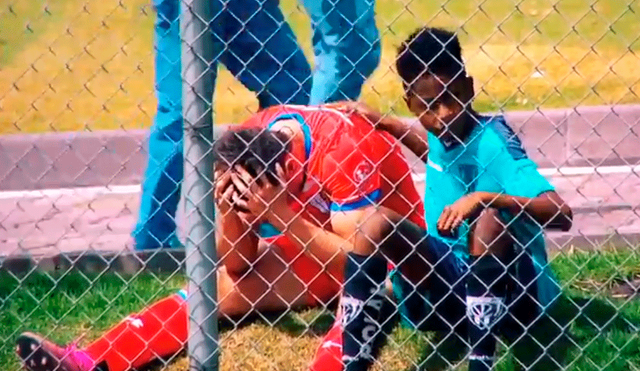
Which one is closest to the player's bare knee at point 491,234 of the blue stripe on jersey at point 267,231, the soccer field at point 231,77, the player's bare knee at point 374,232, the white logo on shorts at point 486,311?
the white logo on shorts at point 486,311

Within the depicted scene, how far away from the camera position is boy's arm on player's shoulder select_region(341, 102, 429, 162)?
11.6 feet

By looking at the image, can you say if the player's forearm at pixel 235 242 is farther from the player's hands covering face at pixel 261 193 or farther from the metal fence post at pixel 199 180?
the metal fence post at pixel 199 180

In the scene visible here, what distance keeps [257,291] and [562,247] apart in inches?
50.5

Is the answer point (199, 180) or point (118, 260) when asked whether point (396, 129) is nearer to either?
point (199, 180)

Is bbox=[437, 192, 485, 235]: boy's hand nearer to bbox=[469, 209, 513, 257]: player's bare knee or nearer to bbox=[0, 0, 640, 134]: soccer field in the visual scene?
bbox=[469, 209, 513, 257]: player's bare knee

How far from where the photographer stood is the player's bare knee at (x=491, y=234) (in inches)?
120

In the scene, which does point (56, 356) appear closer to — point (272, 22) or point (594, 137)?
point (272, 22)

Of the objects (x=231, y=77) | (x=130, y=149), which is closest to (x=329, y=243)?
(x=130, y=149)

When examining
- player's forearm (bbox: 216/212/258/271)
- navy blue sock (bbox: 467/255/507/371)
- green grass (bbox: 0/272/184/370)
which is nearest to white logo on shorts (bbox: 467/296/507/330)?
navy blue sock (bbox: 467/255/507/371)

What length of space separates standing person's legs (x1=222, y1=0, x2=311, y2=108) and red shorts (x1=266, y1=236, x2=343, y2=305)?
0.79 meters

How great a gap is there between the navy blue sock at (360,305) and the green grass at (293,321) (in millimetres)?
270

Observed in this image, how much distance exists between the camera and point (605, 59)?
7414 mm

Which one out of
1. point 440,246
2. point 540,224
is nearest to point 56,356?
point 440,246

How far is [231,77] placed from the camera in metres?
7.57
